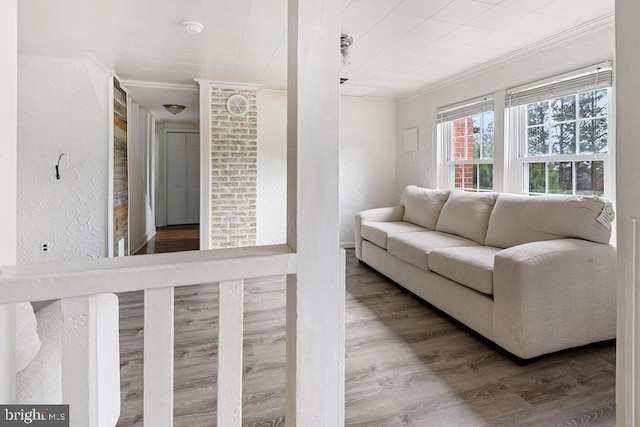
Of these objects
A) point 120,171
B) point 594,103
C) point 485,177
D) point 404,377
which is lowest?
point 404,377

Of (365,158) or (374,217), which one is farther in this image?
(365,158)

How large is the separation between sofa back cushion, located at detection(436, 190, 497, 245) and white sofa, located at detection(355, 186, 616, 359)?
0.04 feet

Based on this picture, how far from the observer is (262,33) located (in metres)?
2.93

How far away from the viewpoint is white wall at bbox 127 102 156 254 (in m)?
Result: 4.88

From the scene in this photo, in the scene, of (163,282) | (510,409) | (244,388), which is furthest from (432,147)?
(163,282)

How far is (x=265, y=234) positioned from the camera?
4.89 m

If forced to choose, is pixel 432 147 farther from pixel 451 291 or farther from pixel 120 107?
pixel 120 107

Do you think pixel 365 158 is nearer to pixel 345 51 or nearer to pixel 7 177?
pixel 345 51

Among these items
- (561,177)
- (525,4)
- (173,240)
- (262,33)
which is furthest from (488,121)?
(173,240)

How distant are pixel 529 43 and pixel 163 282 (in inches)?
142

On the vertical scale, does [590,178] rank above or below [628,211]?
above

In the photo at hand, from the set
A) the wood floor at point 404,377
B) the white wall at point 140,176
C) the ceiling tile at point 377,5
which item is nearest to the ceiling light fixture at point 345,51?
the ceiling tile at point 377,5

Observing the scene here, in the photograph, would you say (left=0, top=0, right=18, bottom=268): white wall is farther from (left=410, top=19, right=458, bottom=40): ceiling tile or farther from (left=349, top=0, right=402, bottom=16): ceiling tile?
(left=410, top=19, right=458, bottom=40): ceiling tile

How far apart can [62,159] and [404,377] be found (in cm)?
369
